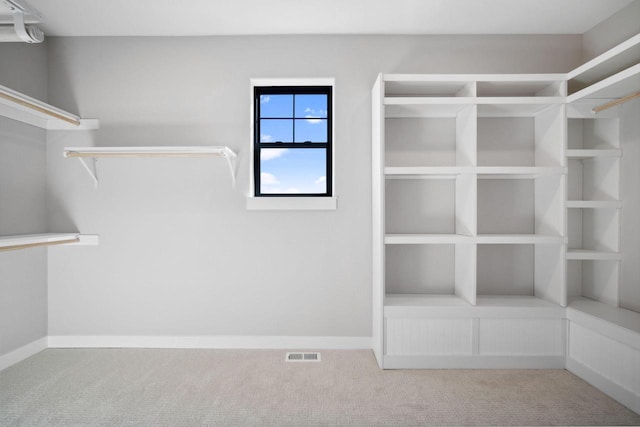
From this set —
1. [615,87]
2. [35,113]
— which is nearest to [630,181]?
[615,87]

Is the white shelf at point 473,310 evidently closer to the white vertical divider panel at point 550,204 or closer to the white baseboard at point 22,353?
the white vertical divider panel at point 550,204

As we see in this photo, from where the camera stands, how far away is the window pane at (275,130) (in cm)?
329

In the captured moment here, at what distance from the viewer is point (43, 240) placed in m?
2.67

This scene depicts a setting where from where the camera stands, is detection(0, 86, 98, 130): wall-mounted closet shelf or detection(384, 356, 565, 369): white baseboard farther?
detection(384, 356, 565, 369): white baseboard

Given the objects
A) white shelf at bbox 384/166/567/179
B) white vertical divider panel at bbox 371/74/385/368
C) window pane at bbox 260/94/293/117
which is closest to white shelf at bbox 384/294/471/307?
white vertical divider panel at bbox 371/74/385/368

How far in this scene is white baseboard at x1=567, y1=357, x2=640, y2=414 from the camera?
2174mm

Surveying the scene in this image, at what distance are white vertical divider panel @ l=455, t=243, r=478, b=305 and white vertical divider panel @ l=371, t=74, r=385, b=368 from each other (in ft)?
2.24

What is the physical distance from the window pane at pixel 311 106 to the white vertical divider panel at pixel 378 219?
488 mm

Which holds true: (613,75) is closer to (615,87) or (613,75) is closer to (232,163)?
(615,87)

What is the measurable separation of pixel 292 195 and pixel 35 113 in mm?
2042

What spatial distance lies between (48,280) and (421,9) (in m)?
3.90

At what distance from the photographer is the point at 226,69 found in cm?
319

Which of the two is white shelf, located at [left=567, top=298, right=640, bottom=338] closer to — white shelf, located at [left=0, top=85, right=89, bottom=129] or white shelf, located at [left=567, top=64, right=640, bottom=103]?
white shelf, located at [left=567, top=64, right=640, bottom=103]

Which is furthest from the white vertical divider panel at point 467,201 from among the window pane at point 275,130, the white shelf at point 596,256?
the window pane at point 275,130
